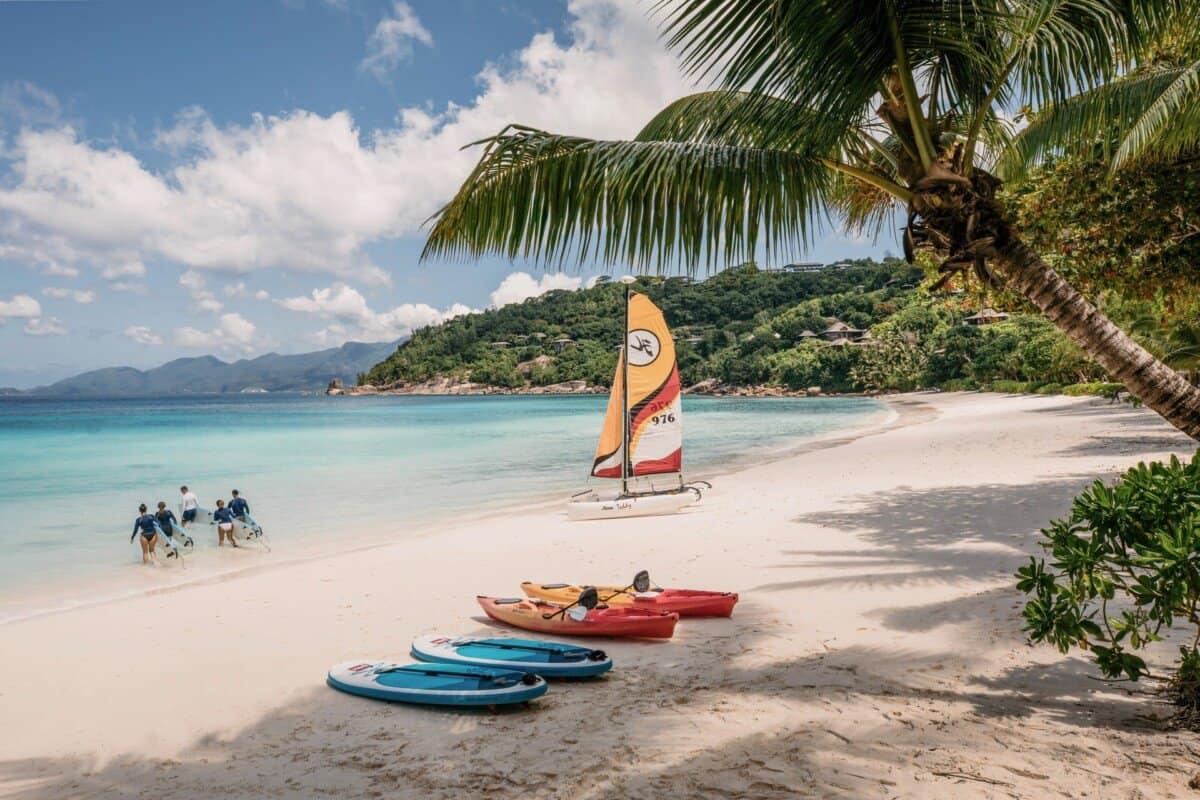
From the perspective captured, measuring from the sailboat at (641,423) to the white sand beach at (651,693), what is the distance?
240 cm

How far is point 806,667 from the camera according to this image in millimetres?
4535

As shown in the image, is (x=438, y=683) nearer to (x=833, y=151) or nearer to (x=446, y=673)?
(x=446, y=673)

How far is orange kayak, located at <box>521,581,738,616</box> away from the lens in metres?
5.77

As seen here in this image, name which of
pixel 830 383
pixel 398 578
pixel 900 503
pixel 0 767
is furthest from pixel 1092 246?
pixel 830 383

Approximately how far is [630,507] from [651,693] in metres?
7.27

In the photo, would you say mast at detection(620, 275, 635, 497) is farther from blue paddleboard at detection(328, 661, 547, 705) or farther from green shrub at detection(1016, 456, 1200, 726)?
green shrub at detection(1016, 456, 1200, 726)

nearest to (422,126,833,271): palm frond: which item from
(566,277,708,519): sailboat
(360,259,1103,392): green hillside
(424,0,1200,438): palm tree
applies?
(424,0,1200,438): palm tree

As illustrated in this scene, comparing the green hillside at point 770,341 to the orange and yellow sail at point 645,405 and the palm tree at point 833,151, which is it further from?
the palm tree at point 833,151

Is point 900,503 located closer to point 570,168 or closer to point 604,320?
point 570,168

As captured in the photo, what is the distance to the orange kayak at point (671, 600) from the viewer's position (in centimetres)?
577

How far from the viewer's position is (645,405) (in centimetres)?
1202

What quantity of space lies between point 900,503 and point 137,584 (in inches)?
418

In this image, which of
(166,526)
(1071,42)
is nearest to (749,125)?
(1071,42)

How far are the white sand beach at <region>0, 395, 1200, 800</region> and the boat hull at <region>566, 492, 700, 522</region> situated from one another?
7.51ft
